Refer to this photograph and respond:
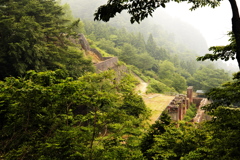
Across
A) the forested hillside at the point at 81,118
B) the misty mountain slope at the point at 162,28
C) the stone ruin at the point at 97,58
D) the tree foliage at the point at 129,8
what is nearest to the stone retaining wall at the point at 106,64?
the stone ruin at the point at 97,58

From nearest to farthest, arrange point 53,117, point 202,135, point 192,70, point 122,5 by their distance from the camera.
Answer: point 122,5
point 53,117
point 202,135
point 192,70

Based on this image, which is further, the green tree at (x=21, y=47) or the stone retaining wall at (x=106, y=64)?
the stone retaining wall at (x=106, y=64)

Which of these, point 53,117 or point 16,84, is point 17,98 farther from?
point 53,117

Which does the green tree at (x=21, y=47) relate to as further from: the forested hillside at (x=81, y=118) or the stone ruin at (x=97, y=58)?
the stone ruin at (x=97, y=58)

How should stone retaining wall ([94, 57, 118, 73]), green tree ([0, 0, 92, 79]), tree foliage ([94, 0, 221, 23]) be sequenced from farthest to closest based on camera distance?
stone retaining wall ([94, 57, 118, 73]) < green tree ([0, 0, 92, 79]) < tree foliage ([94, 0, 221, 23])

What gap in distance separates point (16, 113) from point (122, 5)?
492 cm

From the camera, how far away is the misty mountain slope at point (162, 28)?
10656 cm

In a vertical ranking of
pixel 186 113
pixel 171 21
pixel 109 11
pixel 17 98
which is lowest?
pixel 186 113

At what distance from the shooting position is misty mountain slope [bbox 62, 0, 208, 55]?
107 m

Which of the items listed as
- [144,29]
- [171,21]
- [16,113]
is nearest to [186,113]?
[16,113]

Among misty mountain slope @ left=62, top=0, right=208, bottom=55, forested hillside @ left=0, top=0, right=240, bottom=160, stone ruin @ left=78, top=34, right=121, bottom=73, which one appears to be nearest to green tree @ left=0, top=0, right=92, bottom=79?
forested hillside @ left=0, top=0, right=240, bottom=160

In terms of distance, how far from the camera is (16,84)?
5.14 metres

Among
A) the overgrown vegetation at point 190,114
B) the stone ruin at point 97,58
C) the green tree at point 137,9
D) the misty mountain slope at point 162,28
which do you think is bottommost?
the overgrown vegetation at point 190,114

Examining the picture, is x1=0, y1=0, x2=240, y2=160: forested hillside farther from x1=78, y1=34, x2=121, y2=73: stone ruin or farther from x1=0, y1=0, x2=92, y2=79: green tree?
x1=78, y1=34, x2=121, y2=73: stone ruin
